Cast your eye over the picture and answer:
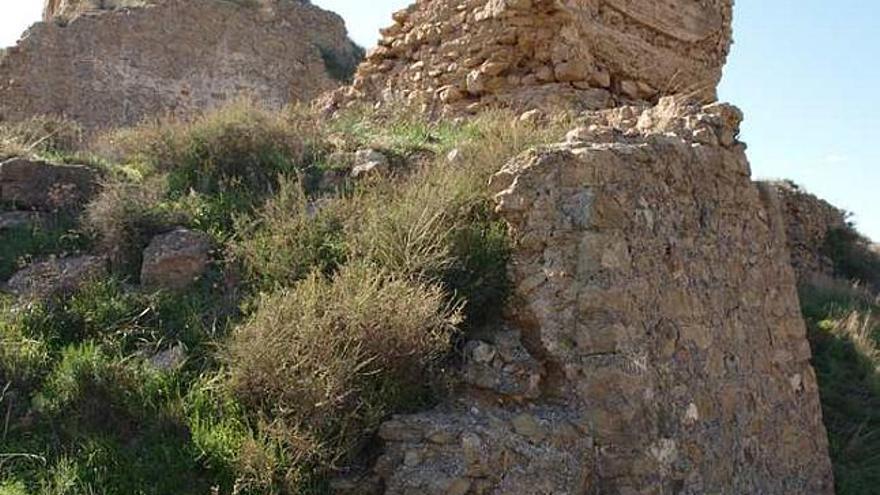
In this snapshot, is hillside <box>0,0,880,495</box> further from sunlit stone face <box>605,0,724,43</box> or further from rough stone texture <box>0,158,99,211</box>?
sunlit stone face <box>605,0,724,43</box>

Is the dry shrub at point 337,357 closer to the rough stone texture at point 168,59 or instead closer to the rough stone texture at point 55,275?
the rough stone texture at point 55,275

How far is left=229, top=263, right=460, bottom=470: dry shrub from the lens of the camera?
14.2 ft

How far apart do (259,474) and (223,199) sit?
8.78 feet

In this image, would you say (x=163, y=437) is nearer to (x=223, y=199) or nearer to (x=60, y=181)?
(x=223, y=199)

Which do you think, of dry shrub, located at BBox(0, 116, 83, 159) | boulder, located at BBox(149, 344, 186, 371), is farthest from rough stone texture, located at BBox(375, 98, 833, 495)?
dry shrub, located at BBox(0, 116, 83, 159)

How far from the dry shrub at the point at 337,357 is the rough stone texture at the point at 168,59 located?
967 cm

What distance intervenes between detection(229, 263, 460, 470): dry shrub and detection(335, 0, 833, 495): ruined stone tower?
194mm

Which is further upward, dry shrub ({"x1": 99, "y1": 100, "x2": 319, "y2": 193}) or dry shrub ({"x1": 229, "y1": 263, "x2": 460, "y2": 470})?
dry shrub ({"x1": 99, "y1": 100, "x2": 319, "y2": 193})

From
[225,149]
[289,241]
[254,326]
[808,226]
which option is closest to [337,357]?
[254,326]

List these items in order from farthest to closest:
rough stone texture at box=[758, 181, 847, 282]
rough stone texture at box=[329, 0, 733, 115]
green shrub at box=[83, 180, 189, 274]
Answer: rough stone texture at box=[758, 181, 847, 282], rough stone texture at box=[329, 0, 733, 115], green shrub at box=[83, 180, 189, 274]

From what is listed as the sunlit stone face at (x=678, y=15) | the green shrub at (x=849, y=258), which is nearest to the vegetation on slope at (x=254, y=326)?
the sunlit stone face at (x=678, y=15)

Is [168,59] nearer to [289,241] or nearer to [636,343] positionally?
[289,241]

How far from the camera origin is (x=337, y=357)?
445 cm

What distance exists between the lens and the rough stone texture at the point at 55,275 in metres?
5.50
